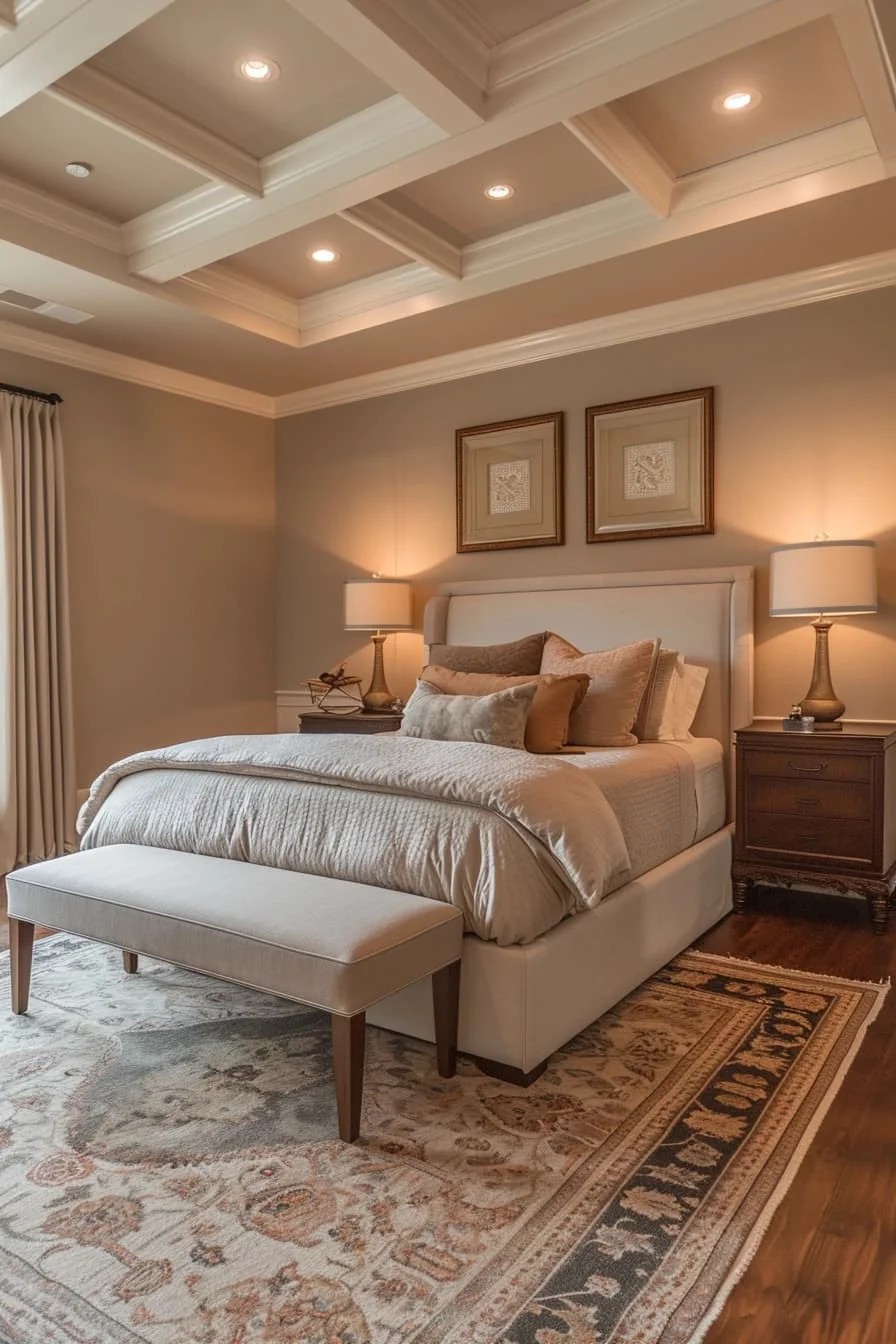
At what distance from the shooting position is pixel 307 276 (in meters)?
4.38

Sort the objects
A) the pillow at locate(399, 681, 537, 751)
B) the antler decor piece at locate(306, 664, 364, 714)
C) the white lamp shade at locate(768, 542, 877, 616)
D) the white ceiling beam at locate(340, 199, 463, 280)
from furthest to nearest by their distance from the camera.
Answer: the antler decor piece at locate(306, 664, 364, 714)
the white ceiling beam at locate(340, 199, 463, 280)
the white lamp shade at locate(768, 542, 877, 616)
the pillow at locate(399, 681, 537, 751)

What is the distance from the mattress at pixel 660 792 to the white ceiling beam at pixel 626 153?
203 cm

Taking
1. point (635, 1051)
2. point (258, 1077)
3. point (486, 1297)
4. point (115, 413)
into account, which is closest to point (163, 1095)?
point (258, 1077)

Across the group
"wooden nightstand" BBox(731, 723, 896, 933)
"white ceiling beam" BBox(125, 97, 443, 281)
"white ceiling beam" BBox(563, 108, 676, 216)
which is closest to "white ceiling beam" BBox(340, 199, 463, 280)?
"white ceiling beam" BBox(125, 97, 443, 281)

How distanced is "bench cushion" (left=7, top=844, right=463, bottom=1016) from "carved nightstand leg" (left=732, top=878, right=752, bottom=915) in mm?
1821

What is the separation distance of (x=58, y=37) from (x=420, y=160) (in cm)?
112

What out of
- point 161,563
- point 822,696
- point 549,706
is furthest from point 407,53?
point 161,563

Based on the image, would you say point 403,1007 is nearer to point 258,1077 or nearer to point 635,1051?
point 258,1077

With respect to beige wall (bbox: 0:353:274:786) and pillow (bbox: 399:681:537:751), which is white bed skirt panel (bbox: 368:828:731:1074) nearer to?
pillow (bbox: 399:681:537:751)

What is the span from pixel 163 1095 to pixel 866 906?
2.83 m

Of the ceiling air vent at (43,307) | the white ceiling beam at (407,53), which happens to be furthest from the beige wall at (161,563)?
the white ceiling beam at (407,53)

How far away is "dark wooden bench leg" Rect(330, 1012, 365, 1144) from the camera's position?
1.91 meters

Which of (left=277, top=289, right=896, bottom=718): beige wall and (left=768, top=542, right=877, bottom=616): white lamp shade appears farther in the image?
(left=277, top=289, right=896, bottom=718): beige wall

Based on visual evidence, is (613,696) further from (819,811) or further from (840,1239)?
(840,1239)
